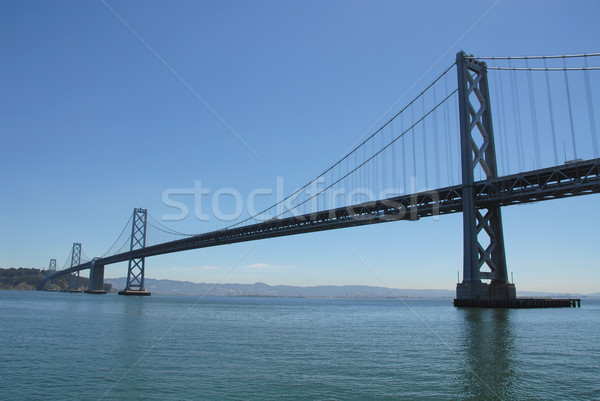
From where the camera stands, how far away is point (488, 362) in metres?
14.6

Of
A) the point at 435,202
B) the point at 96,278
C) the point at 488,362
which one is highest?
the point at 435,202

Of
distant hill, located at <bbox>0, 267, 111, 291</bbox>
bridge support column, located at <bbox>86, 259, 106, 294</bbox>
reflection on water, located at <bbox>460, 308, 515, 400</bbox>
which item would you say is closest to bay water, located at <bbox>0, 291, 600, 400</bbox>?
reflection on water, located at <bbox>460, 308, 515, 400</bbox>

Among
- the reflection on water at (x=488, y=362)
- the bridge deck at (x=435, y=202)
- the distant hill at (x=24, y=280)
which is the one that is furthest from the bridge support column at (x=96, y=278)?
the reflection on water at (x=488, y=362)

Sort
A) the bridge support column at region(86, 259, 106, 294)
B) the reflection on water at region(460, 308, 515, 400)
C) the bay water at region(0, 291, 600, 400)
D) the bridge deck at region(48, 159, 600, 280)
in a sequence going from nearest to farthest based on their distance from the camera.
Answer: the bay water at region(0, 291, 600, 400) < the reflection on water at region(460, 308, 515, 400) < the bridge deck at region(48, 159, 600, 280) < the bridge support column at region(86, 259, 106, 294)

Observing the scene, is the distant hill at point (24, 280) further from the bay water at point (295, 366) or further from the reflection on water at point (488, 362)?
the reflection on water at point (488, 362)

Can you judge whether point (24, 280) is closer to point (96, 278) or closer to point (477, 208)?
point (96, 278)

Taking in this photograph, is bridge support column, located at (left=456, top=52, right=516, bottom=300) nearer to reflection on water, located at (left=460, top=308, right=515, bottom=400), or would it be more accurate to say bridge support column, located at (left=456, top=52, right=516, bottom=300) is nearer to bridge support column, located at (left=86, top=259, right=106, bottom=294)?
reflection on water, located at (left=460, top=308, right=515, bottom=400)

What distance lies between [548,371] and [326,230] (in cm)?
4131

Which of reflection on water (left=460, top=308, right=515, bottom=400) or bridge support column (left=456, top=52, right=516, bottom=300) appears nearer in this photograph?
reflection on water (left=460, top=308, right=515, bottom=400)

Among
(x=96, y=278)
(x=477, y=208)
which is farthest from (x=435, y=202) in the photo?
(x=96, y=278)

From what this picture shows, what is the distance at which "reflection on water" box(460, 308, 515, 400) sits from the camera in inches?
435

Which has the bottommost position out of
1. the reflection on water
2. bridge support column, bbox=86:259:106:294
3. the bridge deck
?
the reflection on water

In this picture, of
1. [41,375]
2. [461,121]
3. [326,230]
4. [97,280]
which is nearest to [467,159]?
[461,121]

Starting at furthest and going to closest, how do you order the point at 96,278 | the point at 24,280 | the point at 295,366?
the point at 24,280 → the point at 96,278 → the point at 295,366
